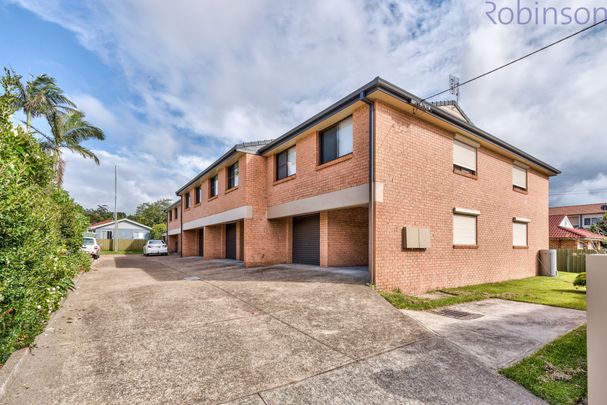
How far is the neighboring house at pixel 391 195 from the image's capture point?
8609 mm

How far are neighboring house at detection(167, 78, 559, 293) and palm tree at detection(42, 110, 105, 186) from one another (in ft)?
43.8

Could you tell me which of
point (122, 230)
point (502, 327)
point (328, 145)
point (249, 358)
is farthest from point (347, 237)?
point (122, 230)

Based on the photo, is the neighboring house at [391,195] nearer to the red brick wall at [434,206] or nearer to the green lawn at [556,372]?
the red brick wall at [434,206]

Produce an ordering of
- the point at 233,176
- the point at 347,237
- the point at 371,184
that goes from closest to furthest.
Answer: the point at 371,184 → the point at 347,237 → the point at 233,176

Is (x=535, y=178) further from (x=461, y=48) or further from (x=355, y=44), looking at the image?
(x=355, y=44)

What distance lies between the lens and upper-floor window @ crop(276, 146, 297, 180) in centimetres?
1259

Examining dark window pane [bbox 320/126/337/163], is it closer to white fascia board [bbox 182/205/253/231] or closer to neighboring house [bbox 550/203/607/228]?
white fascia board [bbox 182/205/253/231]

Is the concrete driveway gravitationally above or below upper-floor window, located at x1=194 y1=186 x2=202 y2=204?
below

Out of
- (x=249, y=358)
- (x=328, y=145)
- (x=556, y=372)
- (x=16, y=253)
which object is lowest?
(x=556, y=372)

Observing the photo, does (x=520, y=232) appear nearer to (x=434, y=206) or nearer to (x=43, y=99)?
(x=434, y=206)

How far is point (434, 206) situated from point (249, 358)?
8.14 meters

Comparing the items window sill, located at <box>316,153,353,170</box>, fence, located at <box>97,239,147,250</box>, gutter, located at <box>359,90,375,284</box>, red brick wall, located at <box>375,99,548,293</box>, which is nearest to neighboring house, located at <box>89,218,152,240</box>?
fence, located at <box>97,239,147,250</box>

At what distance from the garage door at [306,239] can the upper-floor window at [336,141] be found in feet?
8.92

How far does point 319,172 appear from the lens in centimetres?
1080
